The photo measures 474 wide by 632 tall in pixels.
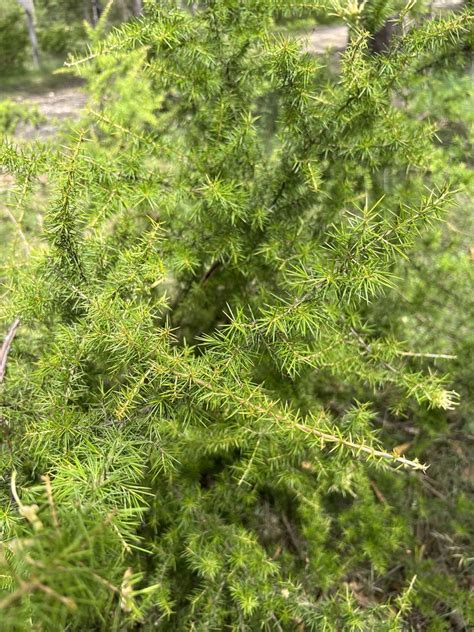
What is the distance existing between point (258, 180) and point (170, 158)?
8.3 inches

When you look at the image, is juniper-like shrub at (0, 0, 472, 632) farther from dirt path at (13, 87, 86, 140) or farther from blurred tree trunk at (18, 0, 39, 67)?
blurred tree trunk at (18, 0, 39, 67)

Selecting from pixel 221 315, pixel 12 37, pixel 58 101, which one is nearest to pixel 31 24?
pixel 12 37

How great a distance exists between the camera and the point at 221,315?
1.39 m

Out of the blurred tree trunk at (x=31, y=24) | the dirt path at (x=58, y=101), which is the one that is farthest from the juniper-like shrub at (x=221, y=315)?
the blurred tree trunk at (x=31, y=24)

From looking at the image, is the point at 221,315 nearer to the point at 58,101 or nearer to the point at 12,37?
the point at 58,101

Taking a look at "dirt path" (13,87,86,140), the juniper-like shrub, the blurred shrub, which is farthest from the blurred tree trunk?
the juniper-like shrub

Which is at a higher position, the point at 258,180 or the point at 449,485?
the point at 258,180

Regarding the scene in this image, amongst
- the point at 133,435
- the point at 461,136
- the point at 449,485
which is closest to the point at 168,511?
the point at 133,435

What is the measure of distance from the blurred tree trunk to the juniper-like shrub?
292cm

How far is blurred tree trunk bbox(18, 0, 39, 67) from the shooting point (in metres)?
3.70

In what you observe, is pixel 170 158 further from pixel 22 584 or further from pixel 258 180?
pixel 22 584

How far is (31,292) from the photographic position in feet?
3.22

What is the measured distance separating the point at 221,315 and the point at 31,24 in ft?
11.7

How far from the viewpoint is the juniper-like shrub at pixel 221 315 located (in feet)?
2.53
